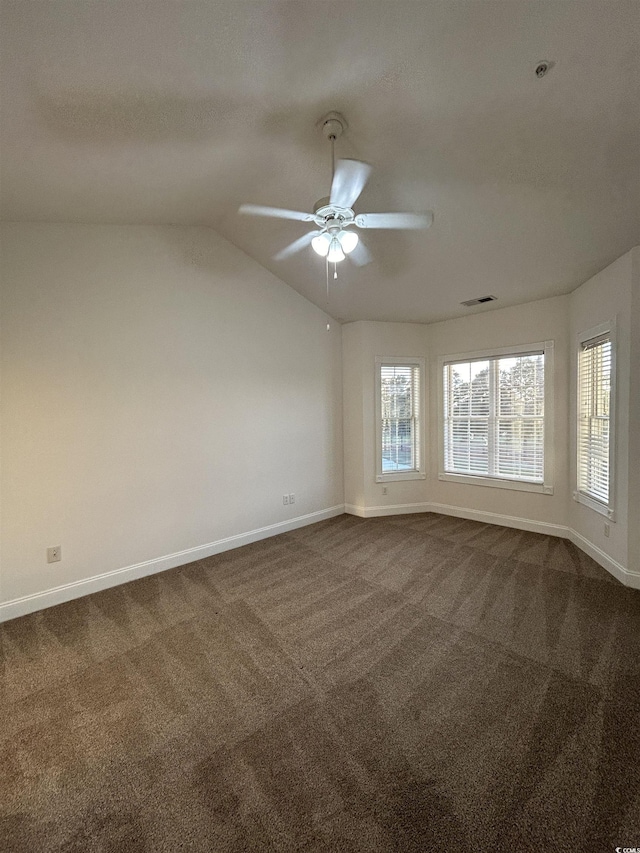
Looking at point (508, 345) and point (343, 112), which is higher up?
point (343, 112)

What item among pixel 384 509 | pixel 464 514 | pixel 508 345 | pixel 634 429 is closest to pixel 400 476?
pixel 384 509

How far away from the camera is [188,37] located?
1530 millimetres

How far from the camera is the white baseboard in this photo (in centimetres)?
314

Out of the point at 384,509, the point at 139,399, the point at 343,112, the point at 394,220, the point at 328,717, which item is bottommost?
the point at 328,717

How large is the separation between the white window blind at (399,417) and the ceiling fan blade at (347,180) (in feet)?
10.4

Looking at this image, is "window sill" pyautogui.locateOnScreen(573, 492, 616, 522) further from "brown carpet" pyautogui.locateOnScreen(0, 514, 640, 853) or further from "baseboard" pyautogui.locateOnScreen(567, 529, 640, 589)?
"brown carpet" pyautogui.locateOnScreen(0, 514, 640, 853)

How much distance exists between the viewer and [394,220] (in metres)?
2.14

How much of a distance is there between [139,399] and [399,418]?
10.8ft

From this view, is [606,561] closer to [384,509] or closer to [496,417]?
[496,417]

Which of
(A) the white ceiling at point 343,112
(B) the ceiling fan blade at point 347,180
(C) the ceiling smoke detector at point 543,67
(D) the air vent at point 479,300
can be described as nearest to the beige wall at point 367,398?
(D) the air vent at point 479,300

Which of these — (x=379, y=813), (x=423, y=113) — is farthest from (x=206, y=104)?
(x=379, y=813)

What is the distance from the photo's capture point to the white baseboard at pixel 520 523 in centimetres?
314

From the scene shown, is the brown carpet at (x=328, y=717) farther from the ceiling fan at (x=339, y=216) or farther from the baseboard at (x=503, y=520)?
the ceiling fan at (x=339, y=216)

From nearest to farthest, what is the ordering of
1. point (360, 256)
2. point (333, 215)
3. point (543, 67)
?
point (543, 67) → point (333, 215) → point (360, 256)
